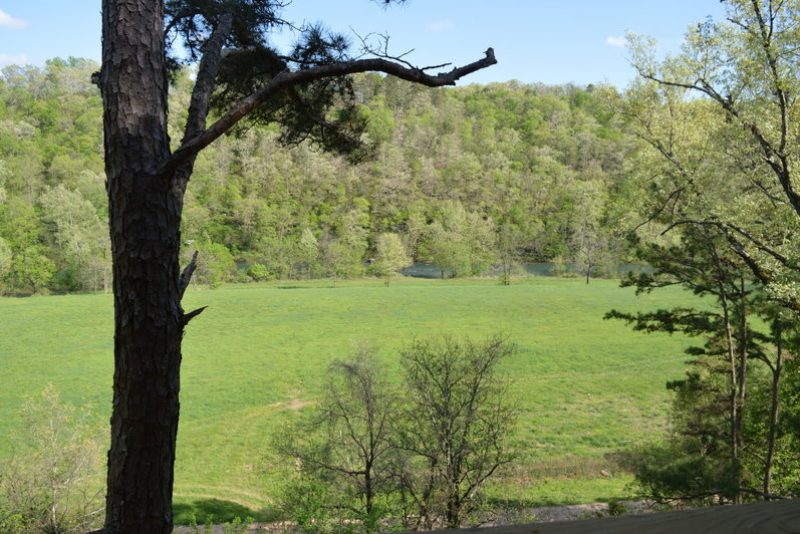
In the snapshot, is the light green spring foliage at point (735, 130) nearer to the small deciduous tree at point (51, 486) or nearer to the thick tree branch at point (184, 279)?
the thick tree branch at point (184, 279)

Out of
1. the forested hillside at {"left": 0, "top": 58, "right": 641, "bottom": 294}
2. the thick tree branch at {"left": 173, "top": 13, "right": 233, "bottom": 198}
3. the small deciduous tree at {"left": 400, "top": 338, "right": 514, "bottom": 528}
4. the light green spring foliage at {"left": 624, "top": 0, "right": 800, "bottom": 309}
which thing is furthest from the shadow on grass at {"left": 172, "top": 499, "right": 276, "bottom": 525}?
the forested hillside at {"left": 0, "top": 58, "right": 641, "bottom": 294}

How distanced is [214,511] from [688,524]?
13.9 metres

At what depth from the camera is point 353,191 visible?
73.5 meters

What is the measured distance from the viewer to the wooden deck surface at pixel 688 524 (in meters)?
0.69

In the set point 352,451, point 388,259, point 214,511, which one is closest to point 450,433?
point 352,451

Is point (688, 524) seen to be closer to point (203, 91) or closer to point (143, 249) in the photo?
point (143, 249)

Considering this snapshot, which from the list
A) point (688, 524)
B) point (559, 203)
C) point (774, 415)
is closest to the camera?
point (688, 524)

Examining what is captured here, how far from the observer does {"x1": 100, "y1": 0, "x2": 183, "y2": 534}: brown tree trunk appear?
177 cm

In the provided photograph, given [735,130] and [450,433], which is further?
[450,433]

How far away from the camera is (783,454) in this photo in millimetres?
9594

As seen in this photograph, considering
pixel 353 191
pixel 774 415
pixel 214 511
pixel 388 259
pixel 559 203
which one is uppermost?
pixel 353 191

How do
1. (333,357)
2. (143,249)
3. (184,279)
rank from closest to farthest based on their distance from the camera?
1. (143,249)
2. (184,279)
3. (333,357)

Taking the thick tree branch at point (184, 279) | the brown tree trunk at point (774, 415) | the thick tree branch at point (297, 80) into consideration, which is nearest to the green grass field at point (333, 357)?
the brown tree trunk at point (774, 415)

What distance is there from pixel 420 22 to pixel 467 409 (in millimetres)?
8547
